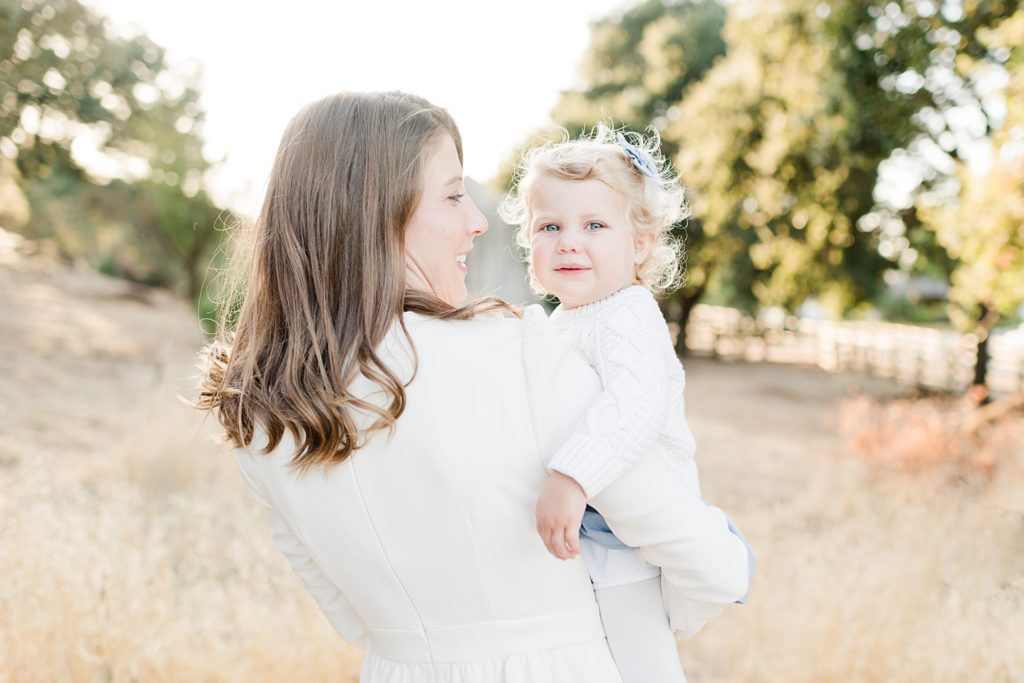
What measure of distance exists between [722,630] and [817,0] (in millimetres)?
10314

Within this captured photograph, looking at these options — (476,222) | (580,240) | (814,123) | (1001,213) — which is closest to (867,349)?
(814,123)

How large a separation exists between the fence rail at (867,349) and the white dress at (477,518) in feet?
62.2

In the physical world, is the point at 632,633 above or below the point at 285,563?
above

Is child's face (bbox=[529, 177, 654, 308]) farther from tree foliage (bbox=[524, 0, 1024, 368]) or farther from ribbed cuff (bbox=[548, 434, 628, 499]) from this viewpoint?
tree foliage (bbox=[524, 0, 1024, 368])

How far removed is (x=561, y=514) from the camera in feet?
4.30

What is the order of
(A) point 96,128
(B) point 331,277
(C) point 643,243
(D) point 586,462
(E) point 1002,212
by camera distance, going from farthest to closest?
(A) point 96,128 → (E) point 1002,212 → (C) point 643,243 → (B) point 331,277 → (D) point 586,462

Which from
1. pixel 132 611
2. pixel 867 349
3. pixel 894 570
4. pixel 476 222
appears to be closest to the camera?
pixel 476 222

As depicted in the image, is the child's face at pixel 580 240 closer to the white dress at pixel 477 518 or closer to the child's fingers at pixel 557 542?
the white dress at pixel 477 518

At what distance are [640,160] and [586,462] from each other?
3.24ft

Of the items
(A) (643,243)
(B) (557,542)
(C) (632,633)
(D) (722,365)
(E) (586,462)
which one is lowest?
(D) (722,365)

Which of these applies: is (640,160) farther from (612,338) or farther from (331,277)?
(331,277)

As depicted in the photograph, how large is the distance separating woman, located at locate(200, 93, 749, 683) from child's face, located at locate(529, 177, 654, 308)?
40 centimetres


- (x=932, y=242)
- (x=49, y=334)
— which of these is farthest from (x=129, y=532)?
(x=932, y=242)

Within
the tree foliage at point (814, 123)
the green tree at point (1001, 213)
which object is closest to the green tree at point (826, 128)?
the tree foliage at point (814, 123)
